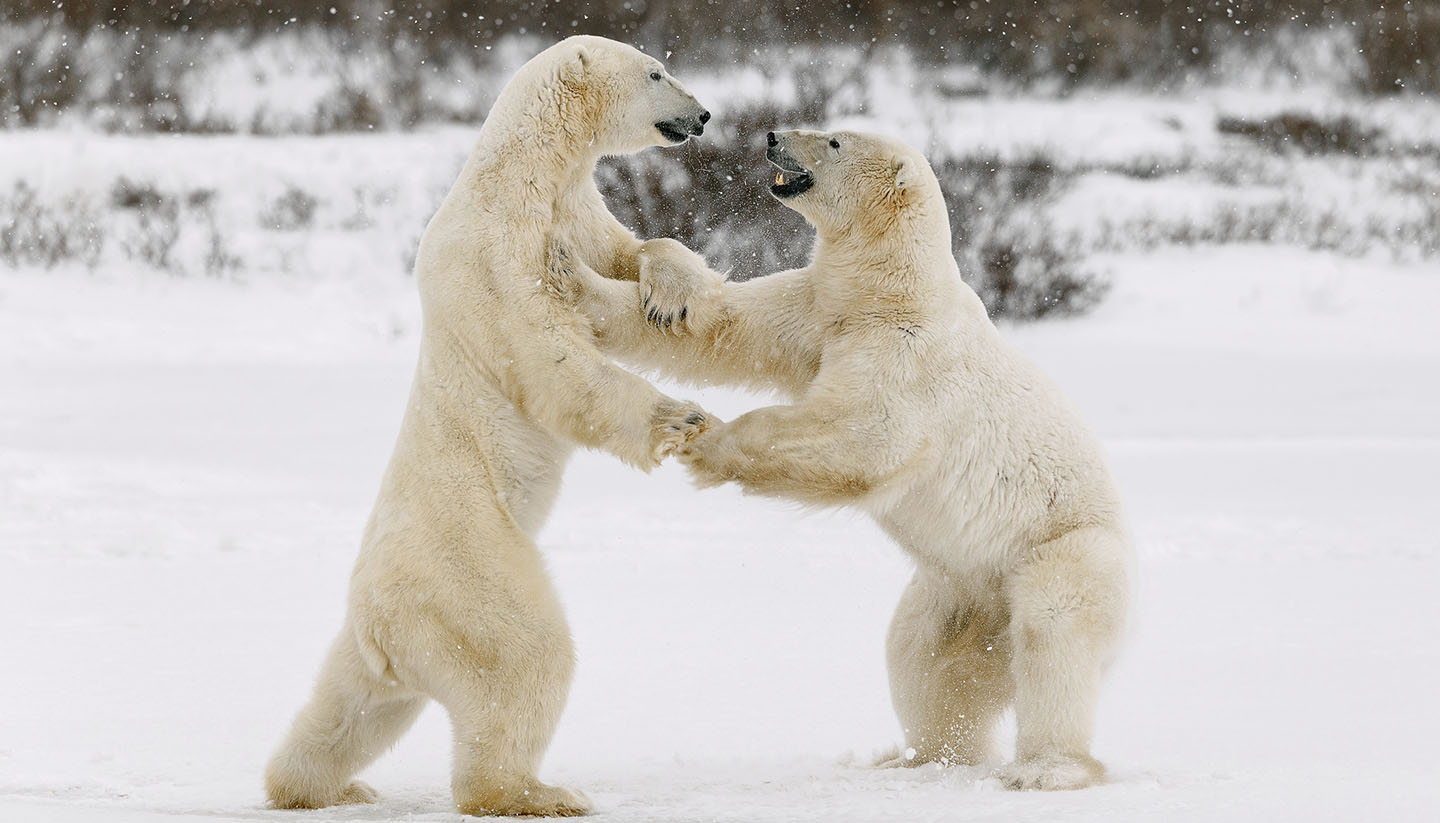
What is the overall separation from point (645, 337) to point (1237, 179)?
9.89 meters

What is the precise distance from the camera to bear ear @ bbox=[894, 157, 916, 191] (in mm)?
3133

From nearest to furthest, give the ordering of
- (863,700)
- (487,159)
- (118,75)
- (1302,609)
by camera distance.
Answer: (487,159)
(863,700)
(1302,609)
(118,75)

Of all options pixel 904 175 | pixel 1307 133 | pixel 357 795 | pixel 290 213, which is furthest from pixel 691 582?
pixel 1307 133

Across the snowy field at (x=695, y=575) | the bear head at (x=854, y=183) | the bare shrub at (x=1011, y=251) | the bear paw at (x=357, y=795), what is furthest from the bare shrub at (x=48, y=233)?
the bear head at (x=854, y=183)

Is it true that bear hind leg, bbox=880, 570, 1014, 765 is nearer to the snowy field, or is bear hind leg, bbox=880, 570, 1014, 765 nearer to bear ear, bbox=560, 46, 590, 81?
the snowy field

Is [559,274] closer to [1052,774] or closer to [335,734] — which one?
[335,734]

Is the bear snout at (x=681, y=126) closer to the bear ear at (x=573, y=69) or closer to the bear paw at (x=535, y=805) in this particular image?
the bear ear at (x=573, y=69)

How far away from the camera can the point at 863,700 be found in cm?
394

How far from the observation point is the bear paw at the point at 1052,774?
2.90 metres

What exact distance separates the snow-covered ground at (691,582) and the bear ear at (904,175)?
602 millimetres

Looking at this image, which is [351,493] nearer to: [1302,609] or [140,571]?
[140,571]

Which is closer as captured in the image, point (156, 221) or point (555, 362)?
point (555, 362)

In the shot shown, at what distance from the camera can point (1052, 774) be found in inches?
115

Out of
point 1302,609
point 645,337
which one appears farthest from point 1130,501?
point 645,337
